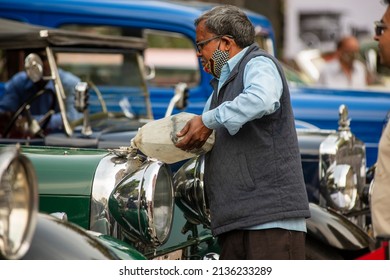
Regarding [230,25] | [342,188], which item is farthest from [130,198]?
[342,188]

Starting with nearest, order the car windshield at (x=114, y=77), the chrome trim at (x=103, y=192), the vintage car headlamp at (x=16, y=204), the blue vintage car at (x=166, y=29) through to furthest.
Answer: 1. the vintage car headlamp at (x=16, y=204)
2. the chrome trim at (x=103, y=192)
3. the car windshield at (x=114, y=77)
4. the blue vintage car at (x=166, y=29)

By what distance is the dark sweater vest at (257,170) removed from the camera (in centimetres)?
339

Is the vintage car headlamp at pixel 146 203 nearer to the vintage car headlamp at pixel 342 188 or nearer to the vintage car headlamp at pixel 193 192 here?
the vintage car headlamp at pixel 193 192

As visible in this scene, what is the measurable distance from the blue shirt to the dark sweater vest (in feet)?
6.35

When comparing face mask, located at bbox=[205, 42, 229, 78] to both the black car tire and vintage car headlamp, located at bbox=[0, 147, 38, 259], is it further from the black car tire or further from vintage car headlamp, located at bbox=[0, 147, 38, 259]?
the black car tire

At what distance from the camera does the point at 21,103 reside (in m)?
5.66

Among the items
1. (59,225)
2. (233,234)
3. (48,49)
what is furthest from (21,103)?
(59,225)

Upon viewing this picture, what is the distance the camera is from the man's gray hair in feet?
11.5

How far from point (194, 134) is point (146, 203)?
0.32m

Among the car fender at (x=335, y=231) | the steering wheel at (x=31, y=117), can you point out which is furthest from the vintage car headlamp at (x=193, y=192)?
the steering wheel at (x=31, y=117)

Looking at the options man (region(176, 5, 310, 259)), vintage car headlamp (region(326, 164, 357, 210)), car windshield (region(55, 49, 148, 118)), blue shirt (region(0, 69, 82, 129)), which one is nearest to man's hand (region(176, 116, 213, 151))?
man (region(176, 5, 310, 259))

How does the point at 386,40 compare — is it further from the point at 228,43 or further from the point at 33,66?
the point at 33,66

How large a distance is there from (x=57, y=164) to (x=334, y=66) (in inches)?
259

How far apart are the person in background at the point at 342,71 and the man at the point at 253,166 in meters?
6.44
